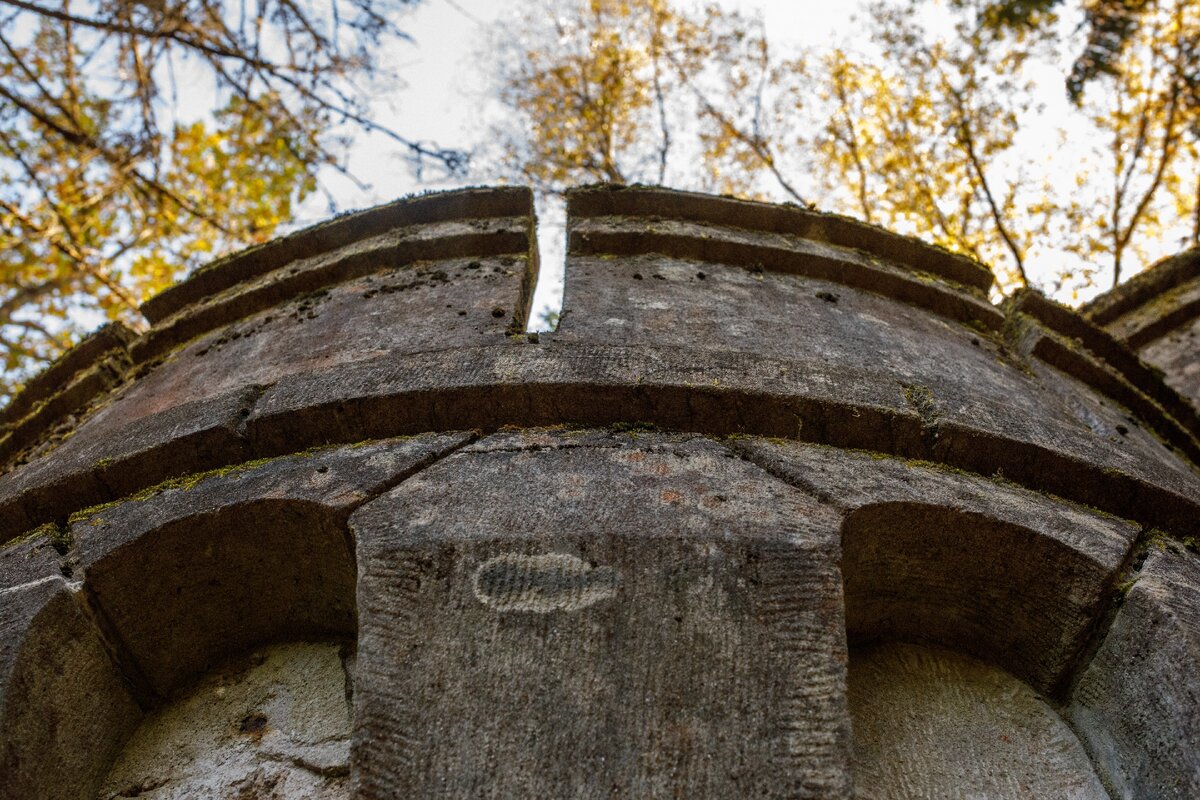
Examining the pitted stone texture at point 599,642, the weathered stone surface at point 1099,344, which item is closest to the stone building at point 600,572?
the pitted stone texture at point 599,642

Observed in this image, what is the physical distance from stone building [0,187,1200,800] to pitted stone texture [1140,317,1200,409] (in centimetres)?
204

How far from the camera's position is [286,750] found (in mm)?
2150

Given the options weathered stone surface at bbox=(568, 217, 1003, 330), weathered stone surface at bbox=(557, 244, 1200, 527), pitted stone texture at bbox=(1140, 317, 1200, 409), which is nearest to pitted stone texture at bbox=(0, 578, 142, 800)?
weathered stone surface at bbox=(557, 244, 1200, 527)

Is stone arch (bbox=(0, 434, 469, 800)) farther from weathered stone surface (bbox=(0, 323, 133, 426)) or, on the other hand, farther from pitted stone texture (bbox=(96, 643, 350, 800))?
weathered stone surface (bbox=(0, 323, 133, 426))

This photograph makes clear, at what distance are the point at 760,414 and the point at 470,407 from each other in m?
0.97

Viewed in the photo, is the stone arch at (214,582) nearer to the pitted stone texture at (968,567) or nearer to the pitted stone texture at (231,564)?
the pitted stone texture at (231,564)

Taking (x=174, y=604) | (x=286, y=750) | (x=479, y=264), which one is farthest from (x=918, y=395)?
(x=174, y=604)

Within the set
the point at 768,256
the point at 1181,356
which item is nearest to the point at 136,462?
the point at 768,256

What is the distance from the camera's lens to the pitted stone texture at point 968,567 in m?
2.32

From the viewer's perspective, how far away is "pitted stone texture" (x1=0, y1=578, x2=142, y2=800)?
2.01 meters

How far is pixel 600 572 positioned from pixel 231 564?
1.18 m

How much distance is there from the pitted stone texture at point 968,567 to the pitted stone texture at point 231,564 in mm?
1257

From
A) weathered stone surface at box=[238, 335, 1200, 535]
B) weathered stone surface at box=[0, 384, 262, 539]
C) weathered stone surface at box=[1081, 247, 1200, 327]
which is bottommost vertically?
weathered stone surface at box=[0, 384, 262, 539]

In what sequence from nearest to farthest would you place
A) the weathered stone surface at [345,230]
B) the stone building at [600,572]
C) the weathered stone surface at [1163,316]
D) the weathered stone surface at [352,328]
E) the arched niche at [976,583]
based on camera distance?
the stone building at [600,572] → the arched niche at [976,583] → the weathered stone surface at [352,328] → the weathered stone surface at [345,230] → the weathered stone surface at [1163,316]
